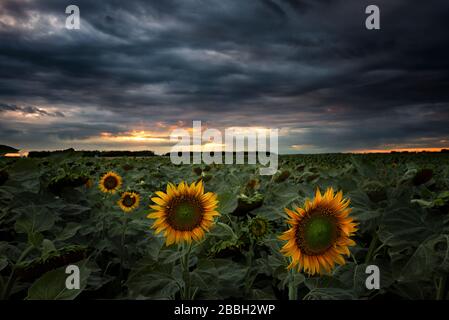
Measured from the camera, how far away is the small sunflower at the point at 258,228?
2141 mm

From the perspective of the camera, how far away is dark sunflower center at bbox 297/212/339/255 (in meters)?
1.97

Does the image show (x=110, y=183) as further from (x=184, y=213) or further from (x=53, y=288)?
(x=53, y=288)

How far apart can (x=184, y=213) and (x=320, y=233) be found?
82 centimetres

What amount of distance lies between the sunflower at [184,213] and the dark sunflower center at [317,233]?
53cm

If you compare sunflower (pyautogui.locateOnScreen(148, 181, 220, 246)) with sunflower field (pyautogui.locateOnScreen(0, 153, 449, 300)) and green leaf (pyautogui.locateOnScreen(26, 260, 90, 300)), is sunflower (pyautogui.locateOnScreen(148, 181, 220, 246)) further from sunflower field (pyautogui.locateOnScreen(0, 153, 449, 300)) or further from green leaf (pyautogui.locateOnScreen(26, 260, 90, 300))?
green leaf (pyautogui.locateOnScreen(26, 260, 90, 300))

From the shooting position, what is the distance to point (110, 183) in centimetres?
618

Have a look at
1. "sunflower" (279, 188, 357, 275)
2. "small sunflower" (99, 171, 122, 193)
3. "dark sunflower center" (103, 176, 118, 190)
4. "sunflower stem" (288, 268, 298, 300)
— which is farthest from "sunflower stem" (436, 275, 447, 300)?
"dark sunflower center" (103, 176, 118, 190)

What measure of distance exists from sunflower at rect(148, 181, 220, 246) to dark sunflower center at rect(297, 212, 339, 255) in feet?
1.73

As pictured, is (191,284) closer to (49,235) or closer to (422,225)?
(49,235)

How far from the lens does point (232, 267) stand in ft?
6.54
